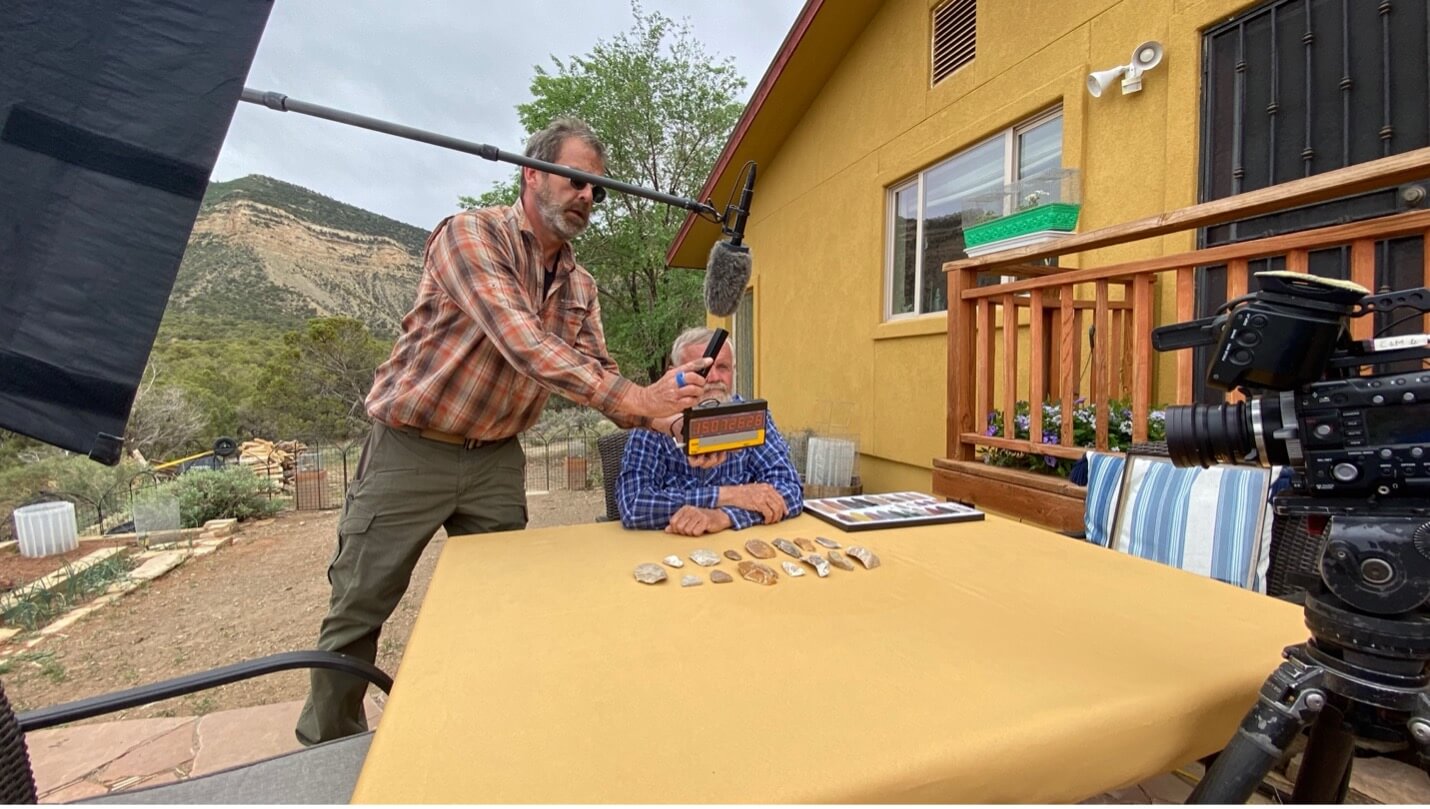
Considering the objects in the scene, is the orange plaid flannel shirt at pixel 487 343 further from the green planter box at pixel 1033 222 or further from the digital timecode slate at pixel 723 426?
the green planter box at pixel 1033 222

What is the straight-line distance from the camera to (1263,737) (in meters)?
0.80

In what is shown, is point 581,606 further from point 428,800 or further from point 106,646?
point 106,646

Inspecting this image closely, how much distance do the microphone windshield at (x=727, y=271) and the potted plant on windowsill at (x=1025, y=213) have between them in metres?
2.17

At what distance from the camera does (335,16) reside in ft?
5.76

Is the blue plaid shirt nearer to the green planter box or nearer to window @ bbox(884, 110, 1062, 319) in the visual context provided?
the green planter box

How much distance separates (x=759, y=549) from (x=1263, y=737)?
0.99m

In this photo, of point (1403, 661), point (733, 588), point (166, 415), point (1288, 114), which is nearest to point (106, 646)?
point (733, 588)

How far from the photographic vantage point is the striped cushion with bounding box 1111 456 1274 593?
204 cm

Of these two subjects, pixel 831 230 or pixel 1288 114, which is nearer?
pixel 1288 114

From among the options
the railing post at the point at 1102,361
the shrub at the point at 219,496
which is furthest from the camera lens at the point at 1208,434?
the shrub at the point at 219,496

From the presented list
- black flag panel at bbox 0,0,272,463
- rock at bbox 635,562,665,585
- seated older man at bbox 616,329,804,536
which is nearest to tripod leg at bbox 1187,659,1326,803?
rock at bbox 635,562,665,585

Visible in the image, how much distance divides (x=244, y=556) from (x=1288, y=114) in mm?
8066

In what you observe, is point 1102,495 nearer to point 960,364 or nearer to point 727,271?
point 960,364

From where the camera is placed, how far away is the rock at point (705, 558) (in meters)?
1.51
